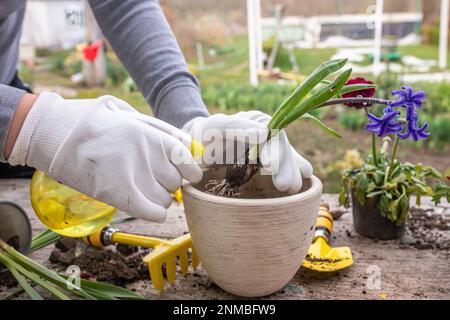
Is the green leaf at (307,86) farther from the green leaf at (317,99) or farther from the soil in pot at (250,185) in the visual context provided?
the soil in pot at (250,185)

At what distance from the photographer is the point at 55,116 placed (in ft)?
2.34

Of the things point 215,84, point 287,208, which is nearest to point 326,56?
point 215,84

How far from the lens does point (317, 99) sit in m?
0.73

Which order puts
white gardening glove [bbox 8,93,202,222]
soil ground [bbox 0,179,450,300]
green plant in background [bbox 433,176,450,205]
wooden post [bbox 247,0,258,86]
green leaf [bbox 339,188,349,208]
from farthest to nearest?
wooden post [bbox 247,0,258,86] < green leaf [bbox 339,188,349,208] < green plant in background [bbox 433,176,450,205] < soil ground [bbox 0,179,450,300] < white gardening glove [bbox 8,93,202,222]

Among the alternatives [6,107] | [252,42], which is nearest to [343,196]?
[6,107]

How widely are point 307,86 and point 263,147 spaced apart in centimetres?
11

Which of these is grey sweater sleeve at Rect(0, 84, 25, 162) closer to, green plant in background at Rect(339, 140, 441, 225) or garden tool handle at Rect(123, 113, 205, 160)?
garden tool handle at Rect(123, 113, 205, 160)

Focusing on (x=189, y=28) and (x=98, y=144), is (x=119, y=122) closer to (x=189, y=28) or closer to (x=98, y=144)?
(x=98, y=144)

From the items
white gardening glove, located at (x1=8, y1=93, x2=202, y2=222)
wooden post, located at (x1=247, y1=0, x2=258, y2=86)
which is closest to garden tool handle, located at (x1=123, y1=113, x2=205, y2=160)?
white gardening glove, located at (x1=8, y1=93, x2=202, y2=222)

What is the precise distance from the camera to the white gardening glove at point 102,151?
2.31 ft

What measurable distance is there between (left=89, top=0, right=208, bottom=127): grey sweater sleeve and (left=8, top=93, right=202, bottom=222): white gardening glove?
317 mm

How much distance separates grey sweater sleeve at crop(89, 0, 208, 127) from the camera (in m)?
1.09

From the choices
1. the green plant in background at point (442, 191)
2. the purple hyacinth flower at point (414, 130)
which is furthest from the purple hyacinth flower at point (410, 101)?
the green plant in background at point (442, 191)

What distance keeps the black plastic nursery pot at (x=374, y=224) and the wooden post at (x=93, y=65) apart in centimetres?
412
